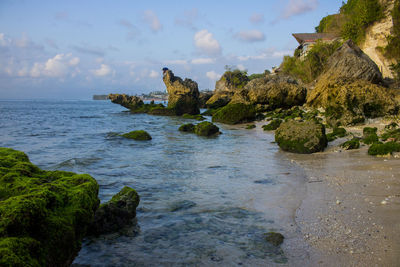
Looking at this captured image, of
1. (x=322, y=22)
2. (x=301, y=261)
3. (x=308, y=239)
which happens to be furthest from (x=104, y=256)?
(x=322, y=22)

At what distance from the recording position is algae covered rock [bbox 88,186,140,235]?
15.6 ft

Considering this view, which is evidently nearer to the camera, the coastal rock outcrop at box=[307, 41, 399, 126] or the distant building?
the coastal rock outcrop at box=[307, 41, 399, 126]

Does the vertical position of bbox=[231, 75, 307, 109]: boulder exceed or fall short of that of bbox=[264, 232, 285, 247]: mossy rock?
it exceeds it

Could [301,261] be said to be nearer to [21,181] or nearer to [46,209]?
[46,209]

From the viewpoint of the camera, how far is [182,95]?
3872 cm

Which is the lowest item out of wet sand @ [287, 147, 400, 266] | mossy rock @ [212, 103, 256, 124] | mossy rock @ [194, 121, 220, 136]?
wet sand @ [287, 147, 400, 266]

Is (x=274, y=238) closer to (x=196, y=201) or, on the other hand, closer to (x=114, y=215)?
(x=196, y=201)

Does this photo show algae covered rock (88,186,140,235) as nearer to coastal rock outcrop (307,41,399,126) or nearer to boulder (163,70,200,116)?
coastal rock outcrop (307,41,399,126)

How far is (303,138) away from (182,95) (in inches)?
1134

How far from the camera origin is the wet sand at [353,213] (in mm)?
3775

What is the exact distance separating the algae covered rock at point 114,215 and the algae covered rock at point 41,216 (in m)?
0.44

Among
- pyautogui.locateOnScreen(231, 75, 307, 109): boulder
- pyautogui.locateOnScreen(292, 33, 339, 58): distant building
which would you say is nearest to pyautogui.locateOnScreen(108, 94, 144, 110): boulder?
pyautogui.locateOnScreen(231, 75, 307, 109): boulder

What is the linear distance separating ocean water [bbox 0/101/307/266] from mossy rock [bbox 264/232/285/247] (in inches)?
3.5

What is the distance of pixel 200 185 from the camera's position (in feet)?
24.9
